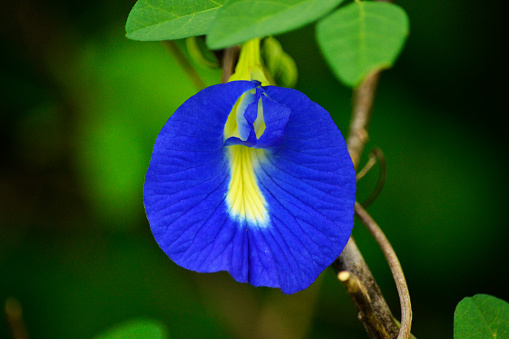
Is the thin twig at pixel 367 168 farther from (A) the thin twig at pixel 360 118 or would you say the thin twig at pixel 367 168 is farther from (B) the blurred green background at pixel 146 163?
(B) the blurred green background at pixel 146 163

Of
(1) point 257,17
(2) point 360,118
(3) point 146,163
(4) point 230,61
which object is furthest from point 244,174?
(3) point 146,163

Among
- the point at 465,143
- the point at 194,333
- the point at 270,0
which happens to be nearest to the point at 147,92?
the point at 194,333

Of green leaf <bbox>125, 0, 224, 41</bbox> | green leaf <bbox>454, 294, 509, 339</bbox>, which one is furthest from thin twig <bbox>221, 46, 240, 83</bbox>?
green leaf <bbox>454, 294, 509, 339</bbox>

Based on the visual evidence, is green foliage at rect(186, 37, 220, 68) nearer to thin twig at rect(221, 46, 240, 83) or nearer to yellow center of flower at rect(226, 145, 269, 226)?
thin twig at rect(221, 46, 240, 83)

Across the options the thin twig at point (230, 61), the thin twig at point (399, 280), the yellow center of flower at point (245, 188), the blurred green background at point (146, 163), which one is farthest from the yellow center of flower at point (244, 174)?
the blurred green background at point (146, 163)

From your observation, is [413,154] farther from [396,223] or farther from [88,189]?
[88,189]

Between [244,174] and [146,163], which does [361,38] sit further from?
[146,163]
